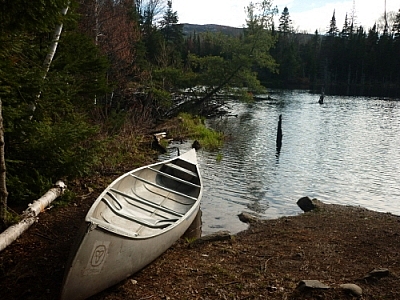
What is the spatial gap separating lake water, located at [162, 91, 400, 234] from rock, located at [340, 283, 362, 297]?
12.8 feet

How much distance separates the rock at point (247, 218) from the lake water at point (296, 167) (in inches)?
5.7

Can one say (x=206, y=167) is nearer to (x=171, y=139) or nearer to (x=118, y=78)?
(x=171, y=139)

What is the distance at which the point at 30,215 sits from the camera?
18.8 ft

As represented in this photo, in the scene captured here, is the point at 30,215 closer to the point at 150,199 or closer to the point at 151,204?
the point at 151,204

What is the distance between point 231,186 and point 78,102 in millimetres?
5490

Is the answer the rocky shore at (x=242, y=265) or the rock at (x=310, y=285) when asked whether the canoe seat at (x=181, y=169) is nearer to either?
the rocky shore at (x=242, y=265)

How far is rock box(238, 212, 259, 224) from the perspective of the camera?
8.79m

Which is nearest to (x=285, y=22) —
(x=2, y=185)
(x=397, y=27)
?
(x=397, y=27)

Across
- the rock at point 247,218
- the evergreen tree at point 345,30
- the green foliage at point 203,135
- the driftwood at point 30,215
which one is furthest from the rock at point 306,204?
the evergreen tree at point 345,30

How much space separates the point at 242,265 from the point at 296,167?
→ 1035cm

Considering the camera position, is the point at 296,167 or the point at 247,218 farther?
the point at 296,167

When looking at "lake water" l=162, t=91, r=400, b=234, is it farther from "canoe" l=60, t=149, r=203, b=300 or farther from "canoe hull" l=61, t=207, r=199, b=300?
"canoe hull" l=61, t=207, r=199, b=300

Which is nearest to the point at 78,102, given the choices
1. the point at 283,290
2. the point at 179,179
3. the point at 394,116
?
the point at 179,179

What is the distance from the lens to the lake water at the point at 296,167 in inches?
415
